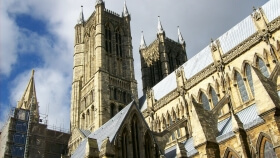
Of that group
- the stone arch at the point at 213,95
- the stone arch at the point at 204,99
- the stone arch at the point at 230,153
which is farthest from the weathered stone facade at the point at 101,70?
the stone arch at the point at 230,153

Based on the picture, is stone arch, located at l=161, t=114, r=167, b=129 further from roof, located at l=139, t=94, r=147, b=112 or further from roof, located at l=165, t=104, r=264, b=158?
roof, located at l=165, t=104, r=264, b=158

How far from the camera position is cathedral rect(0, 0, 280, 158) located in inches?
613

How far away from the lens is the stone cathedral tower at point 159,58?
1821 inches

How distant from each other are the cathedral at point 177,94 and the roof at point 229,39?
10cm

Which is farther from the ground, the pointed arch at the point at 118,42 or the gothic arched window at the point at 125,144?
the pointed arch at the point at 118,42

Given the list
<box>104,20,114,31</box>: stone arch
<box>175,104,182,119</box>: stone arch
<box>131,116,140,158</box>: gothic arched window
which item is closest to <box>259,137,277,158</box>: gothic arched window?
<box>131,116,140,158</box>: gothic arched window

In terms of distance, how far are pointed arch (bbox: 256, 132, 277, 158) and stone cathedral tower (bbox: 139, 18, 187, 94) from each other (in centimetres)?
3049

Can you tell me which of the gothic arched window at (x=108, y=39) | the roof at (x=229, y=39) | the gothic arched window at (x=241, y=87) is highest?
the gothic arched window at (x=108, y=39)

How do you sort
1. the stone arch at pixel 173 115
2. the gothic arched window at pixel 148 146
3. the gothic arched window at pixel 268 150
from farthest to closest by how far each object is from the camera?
the stone arch at pixel 173 115 < the gothic arched window at pixel 148 146 < the gothic arched window at pixel 268 150

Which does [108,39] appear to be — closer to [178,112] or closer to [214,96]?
[178,112]

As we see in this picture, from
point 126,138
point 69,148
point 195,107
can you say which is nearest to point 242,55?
point 195,107

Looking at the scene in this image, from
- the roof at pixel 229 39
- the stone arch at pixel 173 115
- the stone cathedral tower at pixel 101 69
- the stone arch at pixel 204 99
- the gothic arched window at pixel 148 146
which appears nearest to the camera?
the gothic arched window at pixel 148 146

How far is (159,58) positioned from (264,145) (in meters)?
33.4

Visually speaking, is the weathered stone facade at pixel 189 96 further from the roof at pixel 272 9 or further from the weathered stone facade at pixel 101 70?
the weathered stone facade at pixel 101 70
